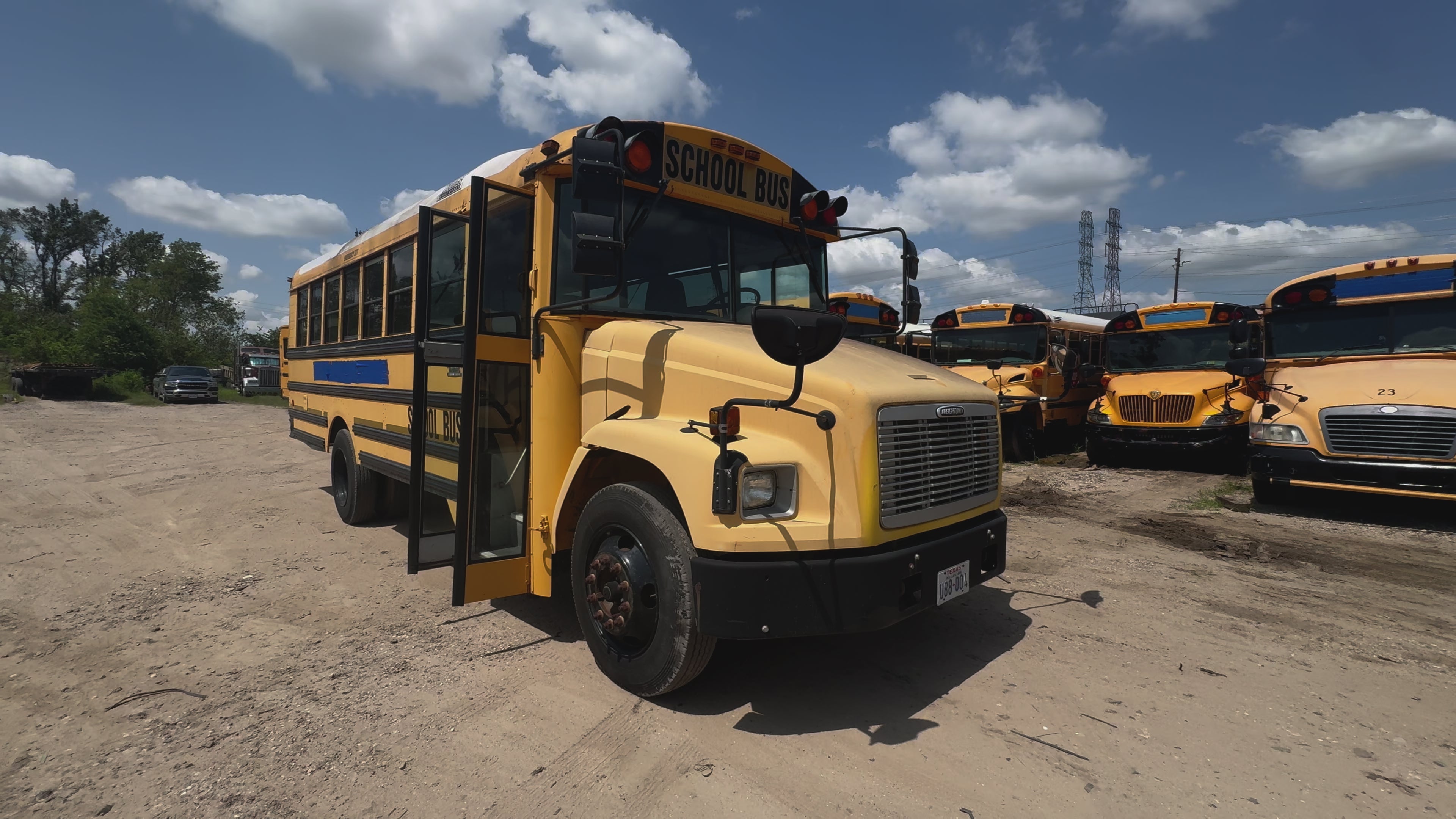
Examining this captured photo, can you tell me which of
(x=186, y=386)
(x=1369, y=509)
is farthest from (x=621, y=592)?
(x=186, y=386)

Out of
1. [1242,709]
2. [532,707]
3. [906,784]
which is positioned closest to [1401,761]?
[1242,709]

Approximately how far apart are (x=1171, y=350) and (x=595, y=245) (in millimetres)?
11044

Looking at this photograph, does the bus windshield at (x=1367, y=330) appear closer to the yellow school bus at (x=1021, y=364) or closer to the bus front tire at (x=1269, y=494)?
the bus front tire at (x=1269, y=494)

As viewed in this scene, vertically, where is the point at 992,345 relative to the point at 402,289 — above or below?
above

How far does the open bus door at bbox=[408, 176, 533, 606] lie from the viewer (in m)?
3.64

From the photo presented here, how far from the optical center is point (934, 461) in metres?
3.13

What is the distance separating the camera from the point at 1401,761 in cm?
267

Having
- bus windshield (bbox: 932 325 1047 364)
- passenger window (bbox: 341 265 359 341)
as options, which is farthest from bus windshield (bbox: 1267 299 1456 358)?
passenger window (bbox: 341 265 359 341)

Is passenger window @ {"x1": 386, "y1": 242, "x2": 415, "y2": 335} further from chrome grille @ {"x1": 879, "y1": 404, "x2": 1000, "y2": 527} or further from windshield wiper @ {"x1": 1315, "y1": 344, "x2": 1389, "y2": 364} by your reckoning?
windshield wiper @ {"x1": 1315, "y1": 344, "x2": 1389, "y2": 364}

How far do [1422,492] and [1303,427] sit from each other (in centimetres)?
97

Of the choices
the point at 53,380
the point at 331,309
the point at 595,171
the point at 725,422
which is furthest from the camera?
the point at 53,380

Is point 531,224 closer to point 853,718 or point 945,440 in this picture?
point 945,440

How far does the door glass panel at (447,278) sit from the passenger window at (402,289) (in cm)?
32

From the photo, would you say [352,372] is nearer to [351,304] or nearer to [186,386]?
[351,304]
